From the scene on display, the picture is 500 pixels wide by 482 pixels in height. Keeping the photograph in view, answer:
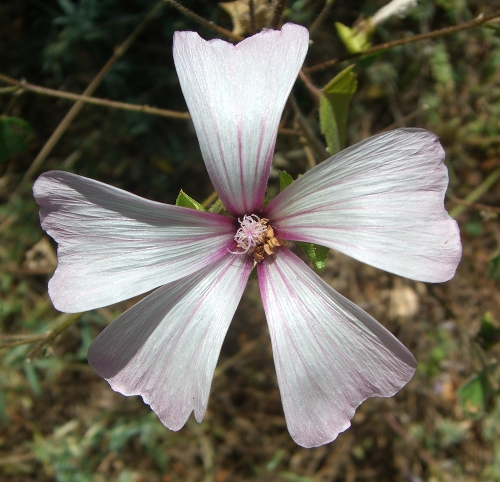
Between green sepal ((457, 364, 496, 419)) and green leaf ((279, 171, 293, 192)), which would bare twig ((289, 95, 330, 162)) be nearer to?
green leaf ((279, 171, 293, 192))

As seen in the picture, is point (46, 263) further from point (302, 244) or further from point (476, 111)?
point (476, 111)

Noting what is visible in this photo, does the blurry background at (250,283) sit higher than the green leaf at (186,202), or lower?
lower

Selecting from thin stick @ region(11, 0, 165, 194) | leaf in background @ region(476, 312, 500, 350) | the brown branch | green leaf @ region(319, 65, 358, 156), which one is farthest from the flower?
thin stick @ region(11, 0, 165, 194)

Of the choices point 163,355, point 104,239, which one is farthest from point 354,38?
point 163,355

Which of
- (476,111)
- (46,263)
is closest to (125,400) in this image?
(46,263)

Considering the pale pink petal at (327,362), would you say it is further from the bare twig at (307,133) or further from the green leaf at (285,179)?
the bare twig at (307,133)

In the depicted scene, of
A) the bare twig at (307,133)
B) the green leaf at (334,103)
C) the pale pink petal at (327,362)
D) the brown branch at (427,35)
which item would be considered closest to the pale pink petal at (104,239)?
the pale pink petal at (327,362)

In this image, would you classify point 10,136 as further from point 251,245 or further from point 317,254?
point 317,254
